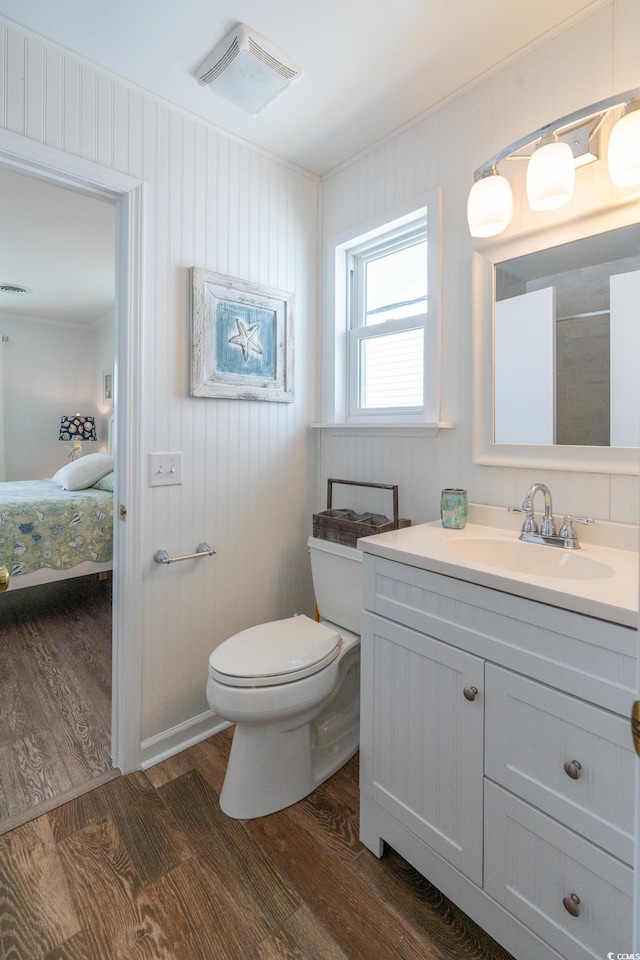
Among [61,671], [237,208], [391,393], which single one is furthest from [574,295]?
[61,671]

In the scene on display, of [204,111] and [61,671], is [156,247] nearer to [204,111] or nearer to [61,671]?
[204,111]

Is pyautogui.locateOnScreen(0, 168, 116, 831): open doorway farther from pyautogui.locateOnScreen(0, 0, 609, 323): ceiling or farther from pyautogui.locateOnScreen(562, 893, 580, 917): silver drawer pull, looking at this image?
pyautogui.locateOnScreen(562, 893, 580, 917): silver drawer pull

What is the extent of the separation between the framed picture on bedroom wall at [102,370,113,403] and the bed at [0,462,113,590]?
6.70 ft

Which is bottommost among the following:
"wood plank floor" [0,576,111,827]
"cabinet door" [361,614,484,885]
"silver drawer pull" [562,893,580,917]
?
"wood plank floor" [0,576,111,827]

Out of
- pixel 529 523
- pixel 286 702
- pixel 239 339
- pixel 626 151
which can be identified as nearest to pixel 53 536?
pixel 239 339

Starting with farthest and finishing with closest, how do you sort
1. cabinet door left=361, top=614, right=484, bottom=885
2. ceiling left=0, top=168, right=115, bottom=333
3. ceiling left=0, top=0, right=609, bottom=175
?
ceiling left=0, top=168, right=115, bottom=333 → ceiling left=0, top=0, right=609, bottom=175 → cabinet door left=361, top=614, right=484, bottom=885

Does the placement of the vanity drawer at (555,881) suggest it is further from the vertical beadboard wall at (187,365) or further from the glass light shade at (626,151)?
the glass light shade at (626,151)

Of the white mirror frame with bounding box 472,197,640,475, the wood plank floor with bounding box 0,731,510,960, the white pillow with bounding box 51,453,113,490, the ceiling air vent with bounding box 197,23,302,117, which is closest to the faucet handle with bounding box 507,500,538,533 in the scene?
the white mirror frame with bounding box 472,197,640,475

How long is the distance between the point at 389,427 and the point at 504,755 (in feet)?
3.90

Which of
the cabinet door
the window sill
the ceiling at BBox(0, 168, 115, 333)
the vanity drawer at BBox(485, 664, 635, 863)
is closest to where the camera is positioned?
the vanity drawer at BBox(485, 664, 635, 863)

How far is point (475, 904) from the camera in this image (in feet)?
3.49

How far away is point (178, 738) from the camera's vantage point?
1778 millimetres

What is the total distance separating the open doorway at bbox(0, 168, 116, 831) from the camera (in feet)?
5.91

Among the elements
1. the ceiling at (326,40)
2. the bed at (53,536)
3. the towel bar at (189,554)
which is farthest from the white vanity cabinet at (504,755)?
the bed at (53,536)
